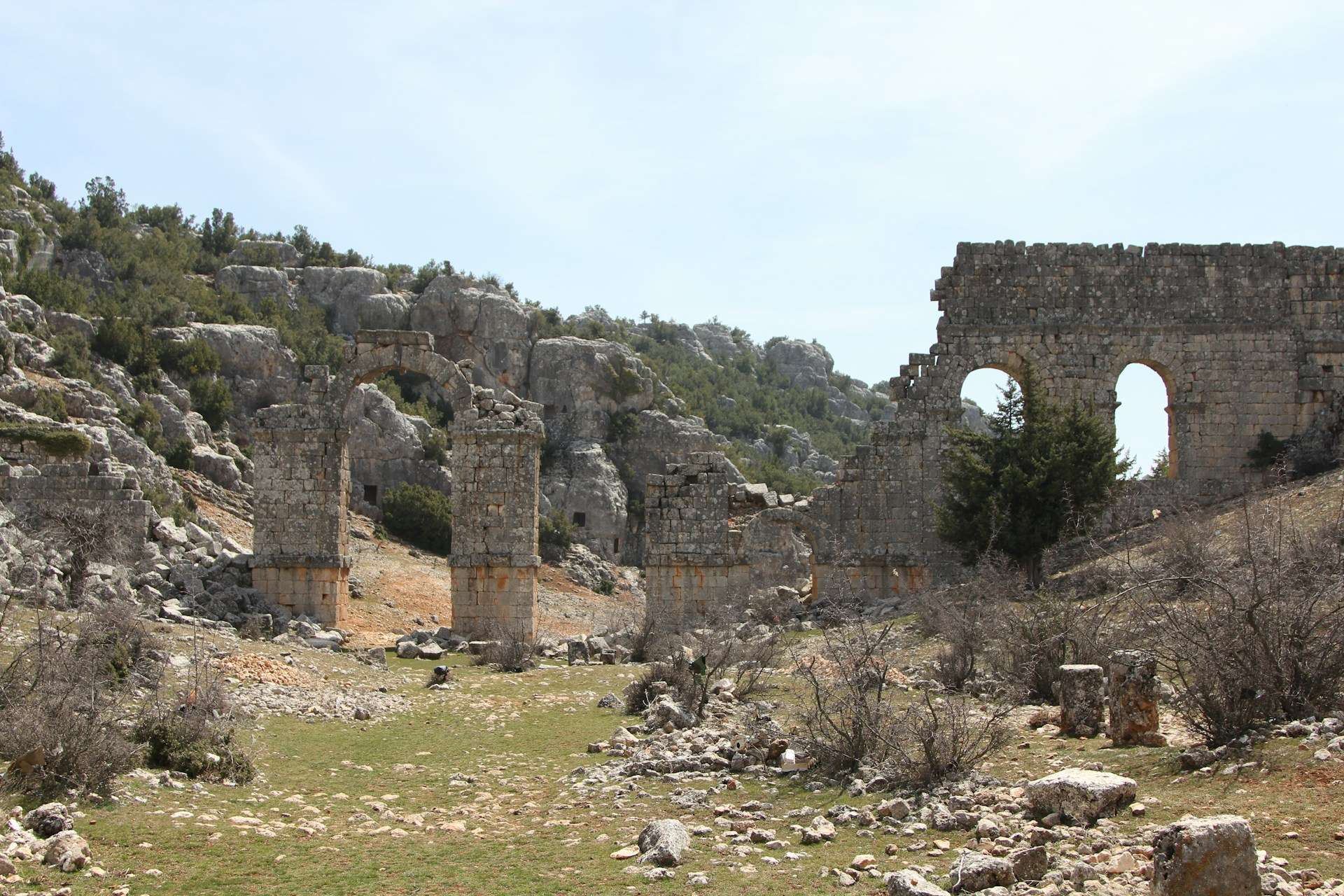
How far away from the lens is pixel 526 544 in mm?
19109

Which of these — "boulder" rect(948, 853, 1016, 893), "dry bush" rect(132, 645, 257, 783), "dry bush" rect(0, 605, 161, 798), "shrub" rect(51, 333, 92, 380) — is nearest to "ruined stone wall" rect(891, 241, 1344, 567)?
"dry bush" rect(0, 605, 161, 798)

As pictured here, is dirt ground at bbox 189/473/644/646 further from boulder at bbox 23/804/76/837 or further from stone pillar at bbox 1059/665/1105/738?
stone pillar at bbox 1059/665/1105/738

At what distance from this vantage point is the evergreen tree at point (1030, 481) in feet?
61.1

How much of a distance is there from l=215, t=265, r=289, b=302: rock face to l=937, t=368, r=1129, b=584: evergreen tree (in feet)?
114

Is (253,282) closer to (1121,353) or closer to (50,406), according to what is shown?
(50,406)

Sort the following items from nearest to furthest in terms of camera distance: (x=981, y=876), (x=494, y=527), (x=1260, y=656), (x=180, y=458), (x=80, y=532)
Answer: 1. (x=981, y=876)
2. (x=1260, y=656)
3. (x=80, y=532)
4. (x=494, y=527)
5. (x=180, y=458)

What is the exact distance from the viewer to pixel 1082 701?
904 centimetres

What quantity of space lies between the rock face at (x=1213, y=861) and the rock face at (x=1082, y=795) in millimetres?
1290

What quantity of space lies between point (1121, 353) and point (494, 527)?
11800 millimetres

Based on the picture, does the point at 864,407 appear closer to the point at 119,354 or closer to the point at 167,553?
the point at 119,354

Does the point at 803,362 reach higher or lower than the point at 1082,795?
higher

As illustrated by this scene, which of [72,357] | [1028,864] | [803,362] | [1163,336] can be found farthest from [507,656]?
[803,362]

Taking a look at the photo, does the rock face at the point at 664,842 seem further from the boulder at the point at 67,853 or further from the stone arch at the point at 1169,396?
the stone arch at the point at 1169,396

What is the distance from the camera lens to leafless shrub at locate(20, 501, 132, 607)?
15922 mm
